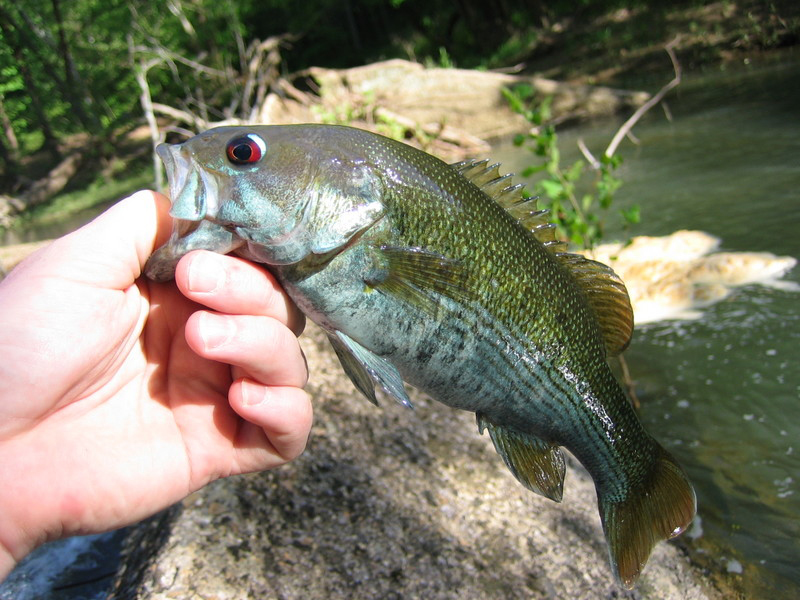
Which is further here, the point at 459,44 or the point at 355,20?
the point at 355,20

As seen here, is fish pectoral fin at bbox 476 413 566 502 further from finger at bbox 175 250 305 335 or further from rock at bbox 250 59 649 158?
Result: rock at bbox 250 59 649 158

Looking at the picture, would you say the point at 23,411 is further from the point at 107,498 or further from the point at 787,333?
the point at 787,333

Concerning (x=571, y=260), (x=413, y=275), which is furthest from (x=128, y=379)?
(x=571, y=260)

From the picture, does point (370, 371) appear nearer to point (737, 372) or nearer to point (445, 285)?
point (445, 285)

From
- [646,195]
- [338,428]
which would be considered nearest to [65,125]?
[646,195]

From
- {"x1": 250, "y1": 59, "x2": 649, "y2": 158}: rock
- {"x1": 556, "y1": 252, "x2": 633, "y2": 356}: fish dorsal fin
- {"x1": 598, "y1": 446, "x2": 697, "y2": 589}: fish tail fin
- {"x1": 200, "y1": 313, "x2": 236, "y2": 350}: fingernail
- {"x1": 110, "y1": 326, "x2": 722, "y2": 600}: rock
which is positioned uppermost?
{"x1": 200, "y1": 313, "x2": 236, "y2": 350}: fingernail

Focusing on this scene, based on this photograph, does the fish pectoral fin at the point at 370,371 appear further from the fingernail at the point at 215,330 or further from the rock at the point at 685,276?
the rock at the point at 685,276

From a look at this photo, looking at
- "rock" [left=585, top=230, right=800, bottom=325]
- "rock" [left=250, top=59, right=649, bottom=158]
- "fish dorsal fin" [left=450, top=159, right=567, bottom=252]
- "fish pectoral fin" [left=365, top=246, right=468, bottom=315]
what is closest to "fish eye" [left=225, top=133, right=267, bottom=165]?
"fish pectoral fin" [left=365, top=246, right=468, bottom=315]

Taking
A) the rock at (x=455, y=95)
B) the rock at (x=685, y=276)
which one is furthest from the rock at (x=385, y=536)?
the rock at (x=455, y=95)
